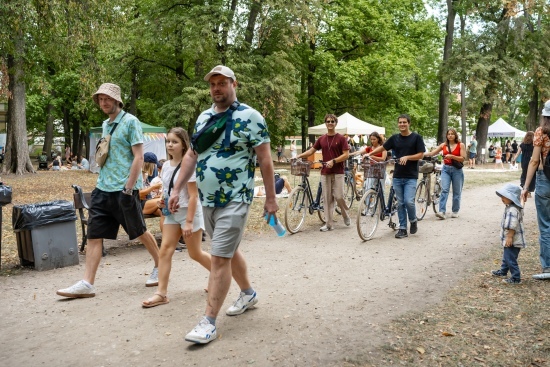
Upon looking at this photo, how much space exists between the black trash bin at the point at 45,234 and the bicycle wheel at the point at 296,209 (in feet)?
12.1

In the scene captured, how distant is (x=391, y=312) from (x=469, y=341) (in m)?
0.83

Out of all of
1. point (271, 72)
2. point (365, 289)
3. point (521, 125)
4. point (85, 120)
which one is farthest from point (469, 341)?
point (521, 125)

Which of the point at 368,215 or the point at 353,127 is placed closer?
the point at 368,215

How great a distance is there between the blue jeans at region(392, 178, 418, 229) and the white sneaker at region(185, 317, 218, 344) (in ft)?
18.2

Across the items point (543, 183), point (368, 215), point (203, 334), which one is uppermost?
point (543, 183)

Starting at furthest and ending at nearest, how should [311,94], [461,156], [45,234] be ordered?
[311,94], [461,156], [45,234]

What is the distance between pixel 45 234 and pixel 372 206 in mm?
4847

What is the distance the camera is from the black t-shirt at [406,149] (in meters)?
9.08

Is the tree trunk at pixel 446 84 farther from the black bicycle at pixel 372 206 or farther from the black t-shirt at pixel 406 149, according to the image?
the black t-shirt at pixel 406 149

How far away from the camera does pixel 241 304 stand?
4.93 metres

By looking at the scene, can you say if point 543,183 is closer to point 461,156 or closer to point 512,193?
point 512,193

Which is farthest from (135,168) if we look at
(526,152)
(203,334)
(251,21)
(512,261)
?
(251,21)

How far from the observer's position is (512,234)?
6.05 m

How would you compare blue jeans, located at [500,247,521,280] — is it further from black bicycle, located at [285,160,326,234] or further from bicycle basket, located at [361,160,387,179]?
black bicycle, located at [285,160,326,234]
